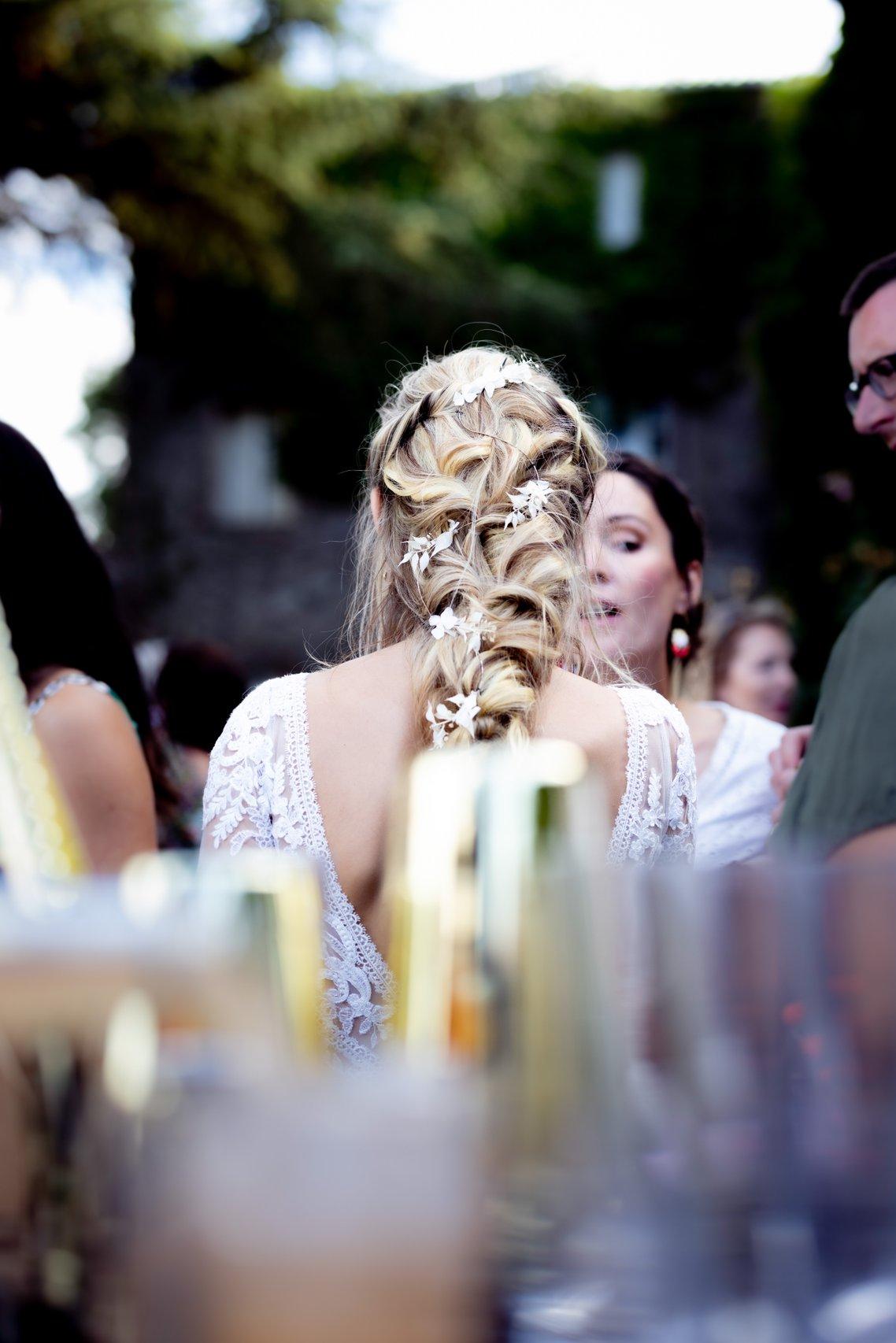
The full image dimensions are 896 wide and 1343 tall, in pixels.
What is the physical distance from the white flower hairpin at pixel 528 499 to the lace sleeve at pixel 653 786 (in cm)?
31

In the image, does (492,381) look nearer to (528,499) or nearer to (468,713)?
(528,499)

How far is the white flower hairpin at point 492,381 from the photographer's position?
193 centimetres

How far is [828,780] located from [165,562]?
16.9m

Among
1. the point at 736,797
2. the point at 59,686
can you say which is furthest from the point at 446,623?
the point at 736,797

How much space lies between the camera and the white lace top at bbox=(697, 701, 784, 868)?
9.60 feet

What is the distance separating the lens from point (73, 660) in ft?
7.59

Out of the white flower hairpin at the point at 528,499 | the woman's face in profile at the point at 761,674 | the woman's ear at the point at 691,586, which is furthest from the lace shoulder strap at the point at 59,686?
the woman's face in profile at the point at 761,674

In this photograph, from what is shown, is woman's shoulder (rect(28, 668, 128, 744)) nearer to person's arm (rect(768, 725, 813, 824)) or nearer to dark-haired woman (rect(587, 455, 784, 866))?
dark-haired woman (rect(587, 455, 784, 866))

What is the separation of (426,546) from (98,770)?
71 centimetres

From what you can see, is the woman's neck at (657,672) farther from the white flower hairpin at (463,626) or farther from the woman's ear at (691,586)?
the white flower hairpin at (463,626)

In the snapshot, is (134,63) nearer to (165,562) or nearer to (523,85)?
(523,85)

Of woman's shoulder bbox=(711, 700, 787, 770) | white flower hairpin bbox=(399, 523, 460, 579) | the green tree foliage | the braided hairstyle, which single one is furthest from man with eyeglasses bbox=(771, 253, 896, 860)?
the green tree foliage

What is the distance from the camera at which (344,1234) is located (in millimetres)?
590

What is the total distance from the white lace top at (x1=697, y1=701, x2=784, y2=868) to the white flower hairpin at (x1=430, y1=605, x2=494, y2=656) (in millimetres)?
1152
